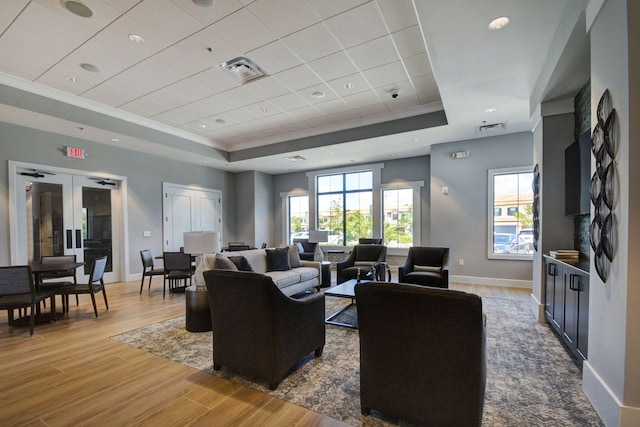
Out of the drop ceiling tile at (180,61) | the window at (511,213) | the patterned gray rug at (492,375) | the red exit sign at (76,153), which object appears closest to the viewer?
the patterned gray rug at (492,375)

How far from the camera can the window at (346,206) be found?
831cm

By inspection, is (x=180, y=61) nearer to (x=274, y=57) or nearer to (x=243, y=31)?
(x=243, y=31)

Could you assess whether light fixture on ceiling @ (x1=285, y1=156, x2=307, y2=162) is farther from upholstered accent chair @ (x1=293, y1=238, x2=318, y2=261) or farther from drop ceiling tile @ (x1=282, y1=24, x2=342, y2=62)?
drop ceiling tile @ (x1=282, y1=24, x2=342, y2=62)

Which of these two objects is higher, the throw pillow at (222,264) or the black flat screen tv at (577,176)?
the black flat screen tv at (577,176)

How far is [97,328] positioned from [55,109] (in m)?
3.44

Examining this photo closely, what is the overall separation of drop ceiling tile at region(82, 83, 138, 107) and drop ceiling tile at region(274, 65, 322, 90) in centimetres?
245

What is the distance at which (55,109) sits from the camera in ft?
14.6

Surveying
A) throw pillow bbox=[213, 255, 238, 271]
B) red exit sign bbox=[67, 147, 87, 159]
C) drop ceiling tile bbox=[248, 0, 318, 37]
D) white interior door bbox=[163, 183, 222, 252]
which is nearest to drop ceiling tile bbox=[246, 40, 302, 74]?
drop ceiling tile bbox=[248, 0, 318, 37]

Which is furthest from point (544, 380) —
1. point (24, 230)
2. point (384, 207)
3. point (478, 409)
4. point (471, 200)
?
point (24, 230)

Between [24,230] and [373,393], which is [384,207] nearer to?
[373,393]

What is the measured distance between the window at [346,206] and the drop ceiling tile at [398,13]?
531 centimetres

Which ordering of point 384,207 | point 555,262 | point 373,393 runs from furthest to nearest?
point 384,207
point 555,262
point 373,393

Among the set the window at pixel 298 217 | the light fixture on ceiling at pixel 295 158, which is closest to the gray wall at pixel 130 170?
the window at pixel 298 217

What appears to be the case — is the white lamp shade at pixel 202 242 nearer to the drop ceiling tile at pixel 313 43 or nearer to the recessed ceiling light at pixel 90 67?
the drop ceiling tile at pixel 313 43
